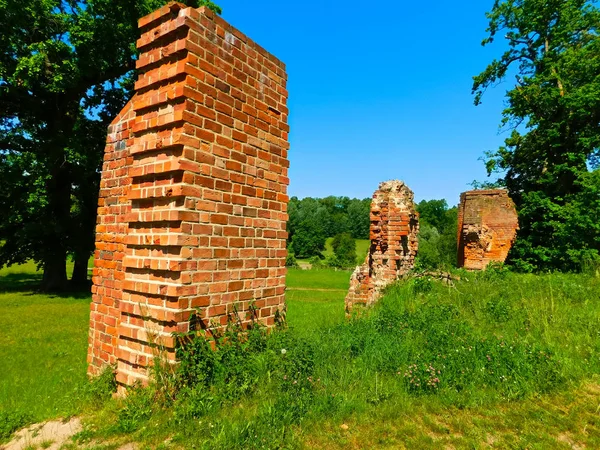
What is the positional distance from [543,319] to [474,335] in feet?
4.47

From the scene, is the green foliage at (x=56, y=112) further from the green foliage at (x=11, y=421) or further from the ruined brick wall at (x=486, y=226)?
the ruined brick wall at (x=486, y=226)

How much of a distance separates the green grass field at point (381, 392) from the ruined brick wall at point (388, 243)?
9.63 ft

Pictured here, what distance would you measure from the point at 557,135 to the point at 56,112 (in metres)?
21.0

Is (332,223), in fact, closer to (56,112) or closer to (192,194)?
(56,112)

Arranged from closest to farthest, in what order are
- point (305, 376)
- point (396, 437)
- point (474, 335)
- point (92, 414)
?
point (396, 437)
point (92, 414)
point (305, 376)
point (474, 335)

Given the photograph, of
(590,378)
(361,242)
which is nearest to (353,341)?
(590,378)

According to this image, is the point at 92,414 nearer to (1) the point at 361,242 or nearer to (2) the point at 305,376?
(2) the point at 305,376

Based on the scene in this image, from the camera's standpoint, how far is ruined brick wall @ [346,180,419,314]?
8156 mm

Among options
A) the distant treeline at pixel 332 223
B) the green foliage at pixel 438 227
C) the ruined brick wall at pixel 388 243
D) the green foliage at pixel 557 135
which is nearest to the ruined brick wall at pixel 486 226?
the green foliage at pixel 557 135

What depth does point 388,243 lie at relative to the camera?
8242mm

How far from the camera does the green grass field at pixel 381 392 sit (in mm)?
2363

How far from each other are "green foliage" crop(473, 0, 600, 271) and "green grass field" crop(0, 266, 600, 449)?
7.34 meters

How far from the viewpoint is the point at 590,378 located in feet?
11.5

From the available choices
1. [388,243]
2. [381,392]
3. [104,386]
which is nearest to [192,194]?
[104,386]
